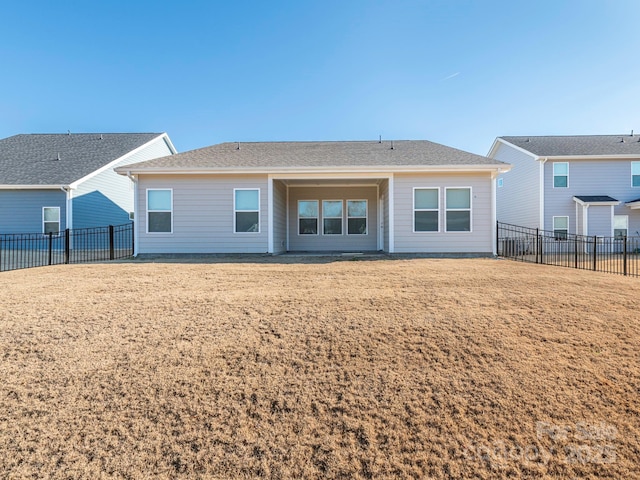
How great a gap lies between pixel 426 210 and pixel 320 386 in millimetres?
8931

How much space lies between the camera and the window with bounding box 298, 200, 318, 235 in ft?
45.1

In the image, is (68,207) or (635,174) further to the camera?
(635,174)

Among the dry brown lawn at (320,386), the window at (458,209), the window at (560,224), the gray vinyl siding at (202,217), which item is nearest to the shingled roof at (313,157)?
the gray vinyl siding at (202,217)

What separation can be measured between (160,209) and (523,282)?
10.8m

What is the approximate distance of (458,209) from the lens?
34.7 feet

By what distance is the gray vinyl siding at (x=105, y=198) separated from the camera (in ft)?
46.7

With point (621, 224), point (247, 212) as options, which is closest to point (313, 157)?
point (247, 212)

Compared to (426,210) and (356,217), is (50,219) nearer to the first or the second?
(356,217)

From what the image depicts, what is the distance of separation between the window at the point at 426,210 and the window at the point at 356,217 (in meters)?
3.30

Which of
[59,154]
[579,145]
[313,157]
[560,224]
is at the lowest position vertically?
[560,224]

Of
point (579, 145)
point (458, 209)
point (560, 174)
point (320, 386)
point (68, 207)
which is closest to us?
point (320, 386)

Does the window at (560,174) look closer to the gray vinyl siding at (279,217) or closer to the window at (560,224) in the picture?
the window at (560,224)

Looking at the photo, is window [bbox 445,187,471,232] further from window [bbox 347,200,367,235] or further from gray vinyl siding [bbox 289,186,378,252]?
window [bbox 347,200,367,235]

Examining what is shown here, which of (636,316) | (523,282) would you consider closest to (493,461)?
(636,316)
